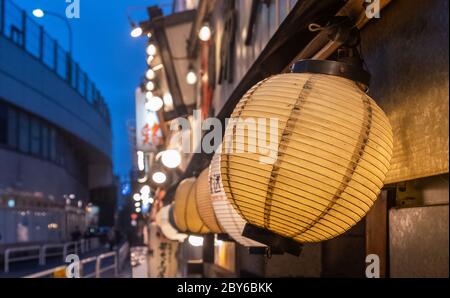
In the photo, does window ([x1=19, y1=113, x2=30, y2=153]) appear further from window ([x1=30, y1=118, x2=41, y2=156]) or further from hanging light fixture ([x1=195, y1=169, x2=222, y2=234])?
hanging light fixture ([x1=195, y1=169, x2=222, y2=234])

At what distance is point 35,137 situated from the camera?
114 ft

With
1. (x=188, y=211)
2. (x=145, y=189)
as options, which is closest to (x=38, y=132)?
Result: (x=145, y=189)

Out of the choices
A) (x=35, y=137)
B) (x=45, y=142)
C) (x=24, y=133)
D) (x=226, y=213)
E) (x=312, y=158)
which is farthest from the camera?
(x=45, y=142)

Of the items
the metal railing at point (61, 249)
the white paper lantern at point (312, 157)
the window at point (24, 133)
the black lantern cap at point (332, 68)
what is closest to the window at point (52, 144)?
the window at point (24, 133)

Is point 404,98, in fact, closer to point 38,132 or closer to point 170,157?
point 170,157

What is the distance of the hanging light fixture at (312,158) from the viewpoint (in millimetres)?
2816

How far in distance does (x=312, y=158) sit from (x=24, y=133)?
3304 centimetres

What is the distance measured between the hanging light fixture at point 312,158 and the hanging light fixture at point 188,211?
168 inches

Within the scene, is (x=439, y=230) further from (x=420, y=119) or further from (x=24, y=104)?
(x=24, y=104)

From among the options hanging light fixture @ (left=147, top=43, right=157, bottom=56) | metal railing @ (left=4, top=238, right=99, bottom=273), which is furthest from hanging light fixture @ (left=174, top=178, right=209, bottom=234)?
metal railing @ (left=4, top=238, right=99, bottom=273)

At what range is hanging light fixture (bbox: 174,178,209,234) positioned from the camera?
7.43 metres

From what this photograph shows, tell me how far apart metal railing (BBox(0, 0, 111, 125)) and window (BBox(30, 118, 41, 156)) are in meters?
4.37

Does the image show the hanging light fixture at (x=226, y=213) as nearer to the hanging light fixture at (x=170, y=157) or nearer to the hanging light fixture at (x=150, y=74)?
the hanging light fixture at (x=170, y=157)
